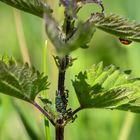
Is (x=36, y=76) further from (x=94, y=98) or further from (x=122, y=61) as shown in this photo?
(x=122, y=61)

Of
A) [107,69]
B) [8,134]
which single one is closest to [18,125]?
[8,134]

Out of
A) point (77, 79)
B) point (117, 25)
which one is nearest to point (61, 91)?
point (77, 79)

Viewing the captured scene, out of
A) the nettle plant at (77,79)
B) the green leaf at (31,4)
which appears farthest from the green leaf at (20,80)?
the green leaf at (31,4)

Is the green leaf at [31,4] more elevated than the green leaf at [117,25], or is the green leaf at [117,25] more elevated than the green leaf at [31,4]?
the green leaf at [31,4]

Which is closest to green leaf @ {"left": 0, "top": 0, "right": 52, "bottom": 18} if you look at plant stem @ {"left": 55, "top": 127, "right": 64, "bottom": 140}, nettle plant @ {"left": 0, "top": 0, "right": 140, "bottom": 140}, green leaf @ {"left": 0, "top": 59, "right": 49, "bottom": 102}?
nettle plant @ {"left": 0, "top": 0, "right": 140, "bottom": 140}

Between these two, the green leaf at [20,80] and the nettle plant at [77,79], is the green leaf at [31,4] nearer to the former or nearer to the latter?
the nettle plant at [77,79]

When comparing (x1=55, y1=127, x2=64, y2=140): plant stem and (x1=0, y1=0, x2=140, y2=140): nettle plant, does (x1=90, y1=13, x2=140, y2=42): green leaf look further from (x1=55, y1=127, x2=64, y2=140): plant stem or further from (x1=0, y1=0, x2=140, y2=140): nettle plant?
(x1=55, y1=127, x2=64, y2=140): plant stem
